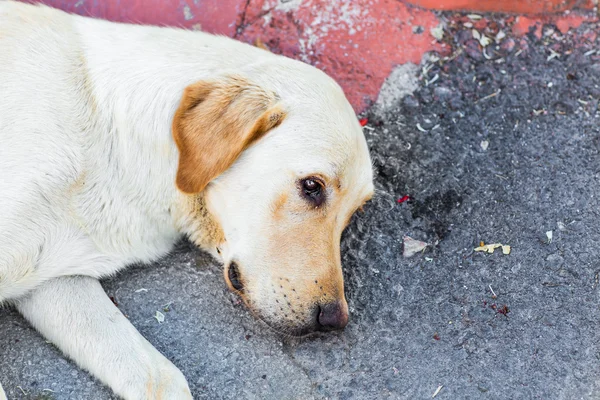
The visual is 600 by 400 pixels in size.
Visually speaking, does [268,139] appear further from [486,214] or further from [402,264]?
[486,214]

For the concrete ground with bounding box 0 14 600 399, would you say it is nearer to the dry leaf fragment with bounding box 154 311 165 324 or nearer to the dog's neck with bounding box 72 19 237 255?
the dry leaf fragment with bounding box 154 311 165 324

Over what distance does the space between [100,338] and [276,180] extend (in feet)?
3.09

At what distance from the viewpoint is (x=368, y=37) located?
4039 mm

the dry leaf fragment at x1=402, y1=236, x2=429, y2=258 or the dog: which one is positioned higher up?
the dog

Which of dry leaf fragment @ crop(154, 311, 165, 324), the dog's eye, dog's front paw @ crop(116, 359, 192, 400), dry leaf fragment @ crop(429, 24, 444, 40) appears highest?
the dog's eye

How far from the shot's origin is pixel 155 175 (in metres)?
2.97

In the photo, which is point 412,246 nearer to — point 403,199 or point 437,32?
point 403,199

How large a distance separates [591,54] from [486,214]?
1301 millimetres

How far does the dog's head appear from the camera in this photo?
2.78 m

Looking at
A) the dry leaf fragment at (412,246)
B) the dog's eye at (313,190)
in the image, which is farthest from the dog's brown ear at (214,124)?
the dry leaf fragment at (412,246)

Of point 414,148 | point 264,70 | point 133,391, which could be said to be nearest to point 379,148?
point 414,148

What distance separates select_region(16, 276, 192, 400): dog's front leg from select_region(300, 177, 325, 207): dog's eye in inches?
33.6

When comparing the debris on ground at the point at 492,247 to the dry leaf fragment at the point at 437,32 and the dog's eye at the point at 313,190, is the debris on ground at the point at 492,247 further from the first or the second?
the dry leaf fragment at the point at 437,32

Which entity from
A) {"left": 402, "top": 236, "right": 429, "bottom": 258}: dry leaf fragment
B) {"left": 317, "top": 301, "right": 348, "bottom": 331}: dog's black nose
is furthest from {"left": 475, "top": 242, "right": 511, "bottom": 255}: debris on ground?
{"left": 317, "top": 301, "right": 348, "bottom": 331}: dog's black nose
